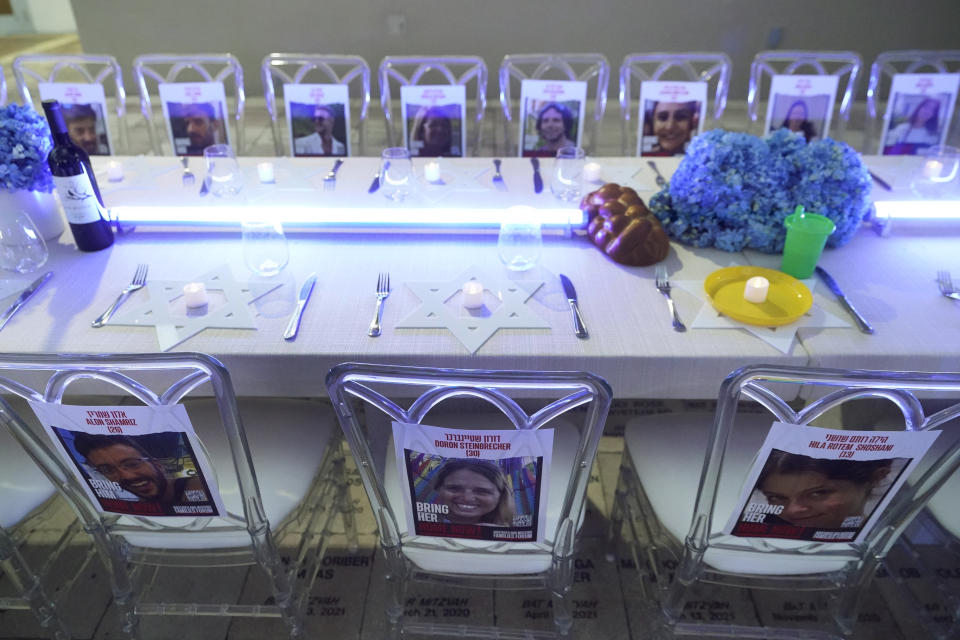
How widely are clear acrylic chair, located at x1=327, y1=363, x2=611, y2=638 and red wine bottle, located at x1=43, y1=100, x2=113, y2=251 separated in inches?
30.7

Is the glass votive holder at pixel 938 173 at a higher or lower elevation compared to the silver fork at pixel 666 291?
higher

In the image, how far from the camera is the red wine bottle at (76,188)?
4.48 ft

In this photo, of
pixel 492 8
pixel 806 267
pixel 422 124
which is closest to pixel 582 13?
pixel 492 8

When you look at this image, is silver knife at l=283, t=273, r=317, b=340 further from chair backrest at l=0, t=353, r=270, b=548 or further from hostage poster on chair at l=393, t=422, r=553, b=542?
hostage poster on chair at l=393, t=422, r=553, b=542

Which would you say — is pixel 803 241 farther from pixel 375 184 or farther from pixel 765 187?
pixel 375 184

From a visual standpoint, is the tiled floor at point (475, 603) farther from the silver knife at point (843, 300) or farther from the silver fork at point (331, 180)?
the silver fork at point (331, 180)

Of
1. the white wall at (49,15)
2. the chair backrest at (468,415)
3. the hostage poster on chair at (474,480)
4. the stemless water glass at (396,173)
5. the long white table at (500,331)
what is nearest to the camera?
the chair backrest at (468,415)

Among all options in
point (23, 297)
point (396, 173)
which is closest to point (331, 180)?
point (396, 173)

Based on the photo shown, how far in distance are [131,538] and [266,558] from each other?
25 centimetres

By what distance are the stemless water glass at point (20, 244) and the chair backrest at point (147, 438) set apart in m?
0.38

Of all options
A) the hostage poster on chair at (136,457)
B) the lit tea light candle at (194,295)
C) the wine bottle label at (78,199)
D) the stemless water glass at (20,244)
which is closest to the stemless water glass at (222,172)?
the wine bottle label at (78,199)

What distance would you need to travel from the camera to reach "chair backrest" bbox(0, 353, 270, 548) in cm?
90

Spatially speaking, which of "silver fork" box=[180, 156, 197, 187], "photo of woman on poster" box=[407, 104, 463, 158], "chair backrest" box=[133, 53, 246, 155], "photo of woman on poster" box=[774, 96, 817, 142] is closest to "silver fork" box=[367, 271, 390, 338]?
"silver fork" box=[180, 156, 197, 187]

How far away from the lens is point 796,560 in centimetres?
115
